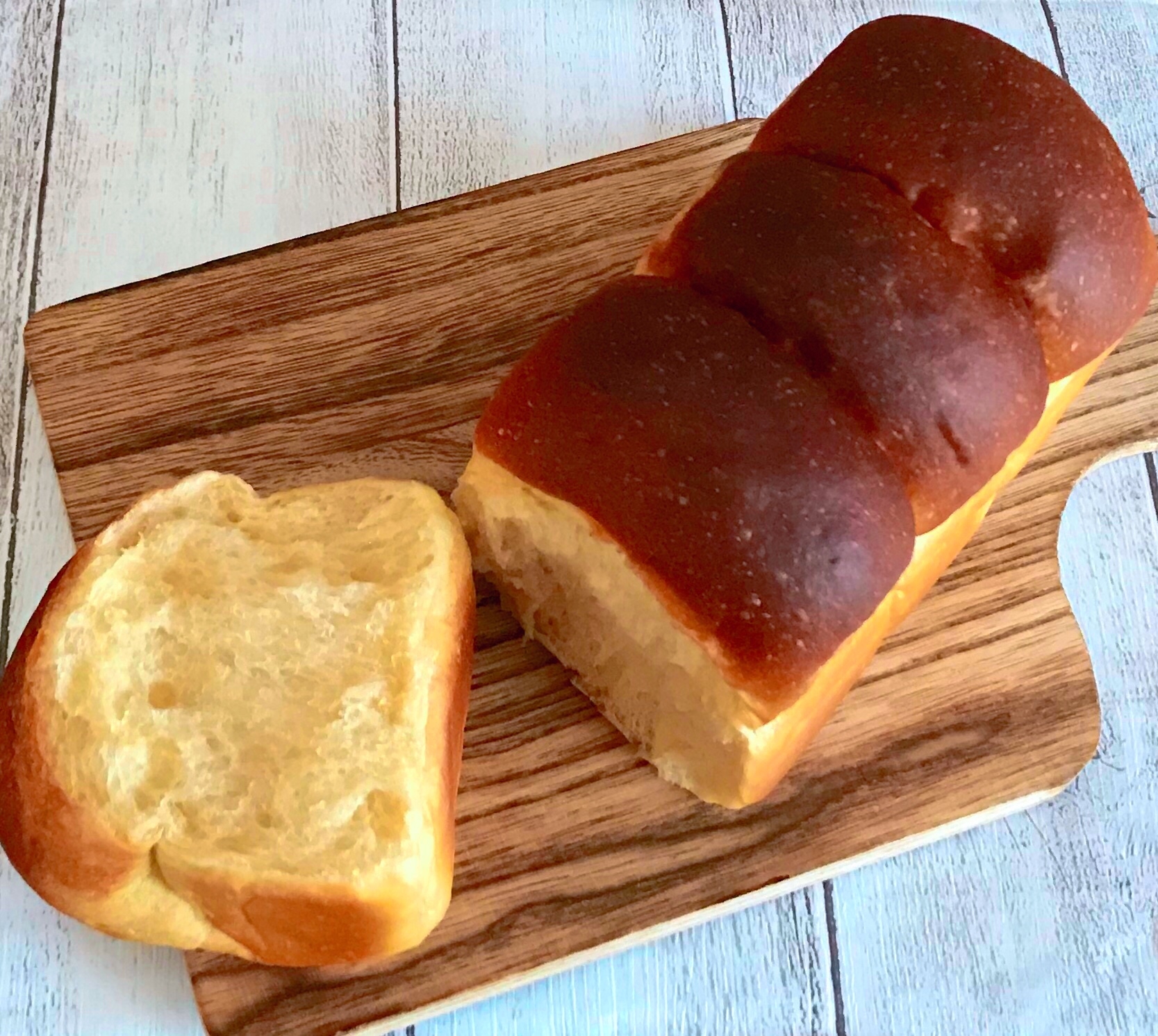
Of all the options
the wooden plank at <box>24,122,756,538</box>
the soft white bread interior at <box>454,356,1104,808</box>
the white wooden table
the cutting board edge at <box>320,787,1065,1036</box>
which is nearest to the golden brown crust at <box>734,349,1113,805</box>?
the soft white bread interior at <box>454,356,1104,808</box>

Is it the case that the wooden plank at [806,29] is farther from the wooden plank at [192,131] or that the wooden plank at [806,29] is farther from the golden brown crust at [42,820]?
the golden brown crust at [42,820]

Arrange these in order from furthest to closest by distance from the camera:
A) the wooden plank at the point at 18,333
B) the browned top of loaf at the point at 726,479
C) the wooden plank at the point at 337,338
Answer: the wooden plank at the point at 337,338 < the wooden plank at the point at 18,333 < the browned top of loaf at the point at 726,479

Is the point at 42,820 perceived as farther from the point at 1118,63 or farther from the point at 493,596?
the point at 1118,63

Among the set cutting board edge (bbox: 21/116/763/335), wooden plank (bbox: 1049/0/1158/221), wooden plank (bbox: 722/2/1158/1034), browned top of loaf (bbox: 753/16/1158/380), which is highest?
browned top of loaf (bbox: 753/16/1158/380)

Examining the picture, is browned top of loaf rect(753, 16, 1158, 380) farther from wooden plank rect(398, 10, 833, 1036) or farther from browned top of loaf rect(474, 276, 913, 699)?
wooden plank rect(398, 10, 833, 1036)

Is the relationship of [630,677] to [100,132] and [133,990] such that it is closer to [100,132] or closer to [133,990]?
[133,990]

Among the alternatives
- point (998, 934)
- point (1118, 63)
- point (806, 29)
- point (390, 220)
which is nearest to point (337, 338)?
point (390, 220)

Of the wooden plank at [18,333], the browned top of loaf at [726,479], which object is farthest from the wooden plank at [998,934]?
the wooden plank at [18,333]
